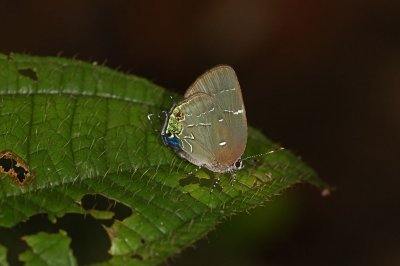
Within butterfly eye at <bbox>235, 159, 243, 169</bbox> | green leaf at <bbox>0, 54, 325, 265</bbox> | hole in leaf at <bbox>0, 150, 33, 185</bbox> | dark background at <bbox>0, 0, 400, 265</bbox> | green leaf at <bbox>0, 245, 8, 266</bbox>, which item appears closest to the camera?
green leaf at <bbox>0, 245, 8, 266</bbox>

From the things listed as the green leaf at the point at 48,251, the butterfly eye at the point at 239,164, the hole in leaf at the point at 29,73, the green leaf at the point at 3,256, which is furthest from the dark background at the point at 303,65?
the green leaf at the point at 3,256

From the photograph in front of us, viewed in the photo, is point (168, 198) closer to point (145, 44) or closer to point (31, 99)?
point (31, 99)

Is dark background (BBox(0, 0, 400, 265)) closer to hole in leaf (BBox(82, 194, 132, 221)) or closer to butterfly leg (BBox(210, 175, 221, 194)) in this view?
butterfly leg (BBox(210, 175, 221, 194))

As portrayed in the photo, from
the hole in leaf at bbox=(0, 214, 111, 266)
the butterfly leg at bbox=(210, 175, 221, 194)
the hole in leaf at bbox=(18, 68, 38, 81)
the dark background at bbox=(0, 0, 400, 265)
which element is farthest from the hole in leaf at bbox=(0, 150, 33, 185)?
the dark background at bbox=(0, 0, 400, 265)

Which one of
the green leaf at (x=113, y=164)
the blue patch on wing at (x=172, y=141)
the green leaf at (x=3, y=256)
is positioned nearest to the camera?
the green leaf at (x=3, y=256)

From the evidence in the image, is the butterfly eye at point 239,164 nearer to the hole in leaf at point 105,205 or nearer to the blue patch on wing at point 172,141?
the blue patch on wing at point 172,141
